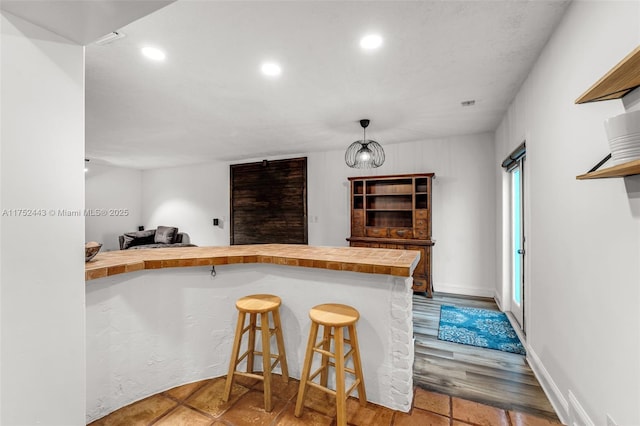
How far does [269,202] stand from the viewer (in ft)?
19.3

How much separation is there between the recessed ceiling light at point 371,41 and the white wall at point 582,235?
106 cm

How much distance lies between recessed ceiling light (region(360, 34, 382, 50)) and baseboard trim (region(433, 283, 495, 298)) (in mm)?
3754

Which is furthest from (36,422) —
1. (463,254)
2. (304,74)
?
(463,254)

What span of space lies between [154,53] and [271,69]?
85cm

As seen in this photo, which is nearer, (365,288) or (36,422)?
(36,422)

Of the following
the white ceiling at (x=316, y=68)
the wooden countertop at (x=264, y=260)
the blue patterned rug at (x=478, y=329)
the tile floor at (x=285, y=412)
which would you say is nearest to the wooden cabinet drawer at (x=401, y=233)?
the blue patterned rug at (x=478, y=329)

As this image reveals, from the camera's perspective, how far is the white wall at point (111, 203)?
254 inches

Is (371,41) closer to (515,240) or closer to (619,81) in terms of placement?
(619,81)

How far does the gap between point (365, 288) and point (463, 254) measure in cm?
315

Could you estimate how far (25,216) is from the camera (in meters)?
0.97

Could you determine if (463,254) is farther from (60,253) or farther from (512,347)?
(60,253)

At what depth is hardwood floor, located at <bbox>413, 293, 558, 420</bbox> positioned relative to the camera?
1873 mm

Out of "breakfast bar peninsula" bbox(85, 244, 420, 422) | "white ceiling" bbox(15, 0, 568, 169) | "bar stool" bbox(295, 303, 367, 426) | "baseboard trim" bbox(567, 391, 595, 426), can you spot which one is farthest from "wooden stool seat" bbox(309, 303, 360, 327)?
"white ceiling" bbox(15, 0, 568, 169)

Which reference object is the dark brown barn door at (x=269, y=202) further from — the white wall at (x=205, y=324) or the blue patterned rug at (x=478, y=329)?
the white wall at (x=205, y=324)
